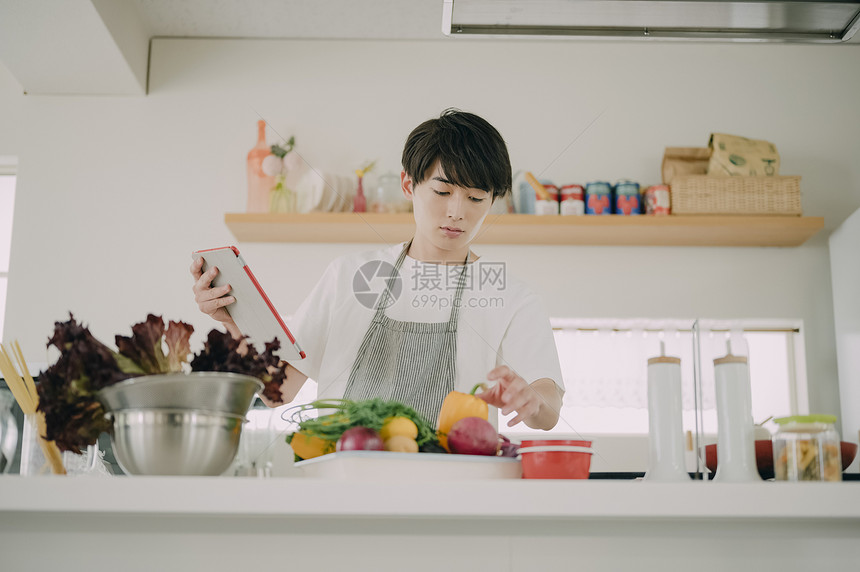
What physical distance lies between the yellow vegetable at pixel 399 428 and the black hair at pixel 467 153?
72 centimetres

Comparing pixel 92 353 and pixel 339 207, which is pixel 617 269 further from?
pixel 92 353

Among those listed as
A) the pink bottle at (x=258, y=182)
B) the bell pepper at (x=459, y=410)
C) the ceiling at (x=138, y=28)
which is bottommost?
the bell pepper at (x=459, y=410)

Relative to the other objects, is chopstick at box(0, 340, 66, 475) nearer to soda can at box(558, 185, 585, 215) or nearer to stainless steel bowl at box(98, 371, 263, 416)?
stainless steel bowl at box(98, 371, 263, 416)

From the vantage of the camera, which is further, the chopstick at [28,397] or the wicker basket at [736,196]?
the wicker basket at [736,196]

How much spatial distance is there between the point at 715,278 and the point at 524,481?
238cm

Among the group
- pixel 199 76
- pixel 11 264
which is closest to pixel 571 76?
pixel 199 76

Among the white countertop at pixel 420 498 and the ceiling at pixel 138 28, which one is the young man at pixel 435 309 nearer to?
the white countertop at pixel 420 498

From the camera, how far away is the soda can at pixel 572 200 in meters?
2.87

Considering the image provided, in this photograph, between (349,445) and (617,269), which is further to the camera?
(617,269)

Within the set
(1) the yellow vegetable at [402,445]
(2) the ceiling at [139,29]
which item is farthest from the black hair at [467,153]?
(2) the ceiling at [139,29]

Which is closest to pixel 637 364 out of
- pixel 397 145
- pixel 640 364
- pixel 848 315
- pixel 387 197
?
pixel 640 364

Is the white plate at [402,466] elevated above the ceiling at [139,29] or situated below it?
below

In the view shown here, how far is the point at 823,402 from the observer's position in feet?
9.67

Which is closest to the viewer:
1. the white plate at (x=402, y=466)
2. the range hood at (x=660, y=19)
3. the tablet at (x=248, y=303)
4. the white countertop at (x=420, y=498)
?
the white countertop at (x=420, y=498)
